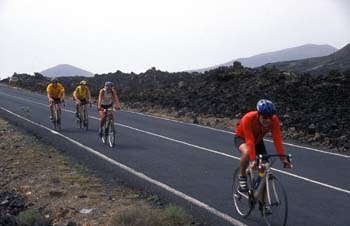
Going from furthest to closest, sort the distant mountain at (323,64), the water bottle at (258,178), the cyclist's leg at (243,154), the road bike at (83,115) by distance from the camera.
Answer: the distant mountain at (323,64) → the road bike at (83,115) → the cyclist's leg at (243,154) → the water bottle at (258,178)

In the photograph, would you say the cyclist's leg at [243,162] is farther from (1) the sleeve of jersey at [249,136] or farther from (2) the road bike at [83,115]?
(2) the road bike at [83,115]

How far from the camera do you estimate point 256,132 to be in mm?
8719

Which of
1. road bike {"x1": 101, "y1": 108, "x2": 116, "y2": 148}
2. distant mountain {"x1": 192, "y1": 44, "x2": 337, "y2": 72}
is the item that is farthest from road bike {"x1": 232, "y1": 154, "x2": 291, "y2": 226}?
distant mountain {"x1": 192, "y1": 44, "x2": 337, "y2": 72}

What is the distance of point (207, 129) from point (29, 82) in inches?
1785

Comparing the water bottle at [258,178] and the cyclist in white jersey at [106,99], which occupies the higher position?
the cyclist in white jersey at [106,99]

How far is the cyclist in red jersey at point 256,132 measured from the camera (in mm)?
8281

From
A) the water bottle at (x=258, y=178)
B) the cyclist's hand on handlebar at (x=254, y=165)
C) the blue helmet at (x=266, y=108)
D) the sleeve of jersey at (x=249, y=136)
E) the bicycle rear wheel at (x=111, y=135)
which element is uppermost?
the blue helmet at (x=266, y=108)

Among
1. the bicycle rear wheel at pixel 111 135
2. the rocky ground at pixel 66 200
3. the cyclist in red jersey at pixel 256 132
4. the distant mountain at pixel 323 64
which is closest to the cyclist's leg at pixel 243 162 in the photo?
the cyclist in red jersey at pixel 256 132

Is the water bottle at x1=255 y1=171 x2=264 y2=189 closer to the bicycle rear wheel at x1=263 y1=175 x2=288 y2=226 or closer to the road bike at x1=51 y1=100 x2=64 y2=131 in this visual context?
the bicycle rear wheel at x1=263 y1=175 x2=288 y2=226

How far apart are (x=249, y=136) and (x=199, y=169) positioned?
542cm

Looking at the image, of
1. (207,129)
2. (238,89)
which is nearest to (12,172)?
(207,129)

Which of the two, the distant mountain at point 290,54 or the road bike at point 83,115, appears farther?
the distant mountain at point 290,54

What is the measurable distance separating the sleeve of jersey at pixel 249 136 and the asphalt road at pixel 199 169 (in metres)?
1.13

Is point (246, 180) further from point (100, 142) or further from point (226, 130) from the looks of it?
point (226, 130)
